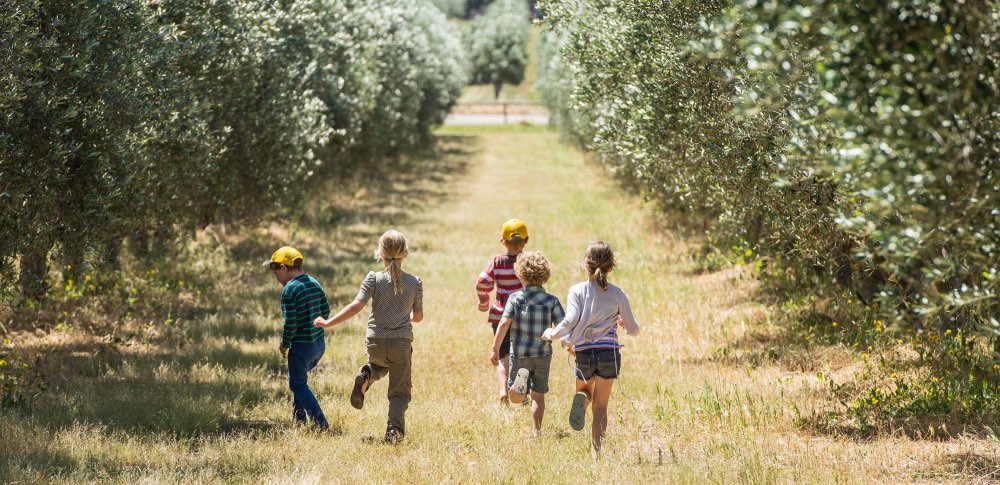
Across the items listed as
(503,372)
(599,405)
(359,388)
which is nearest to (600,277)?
(599,405)

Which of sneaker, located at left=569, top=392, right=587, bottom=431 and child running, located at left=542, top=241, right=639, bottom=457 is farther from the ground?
child running, located at left=542, top=241, right=639, bottom=457

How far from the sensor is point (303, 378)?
865 cm

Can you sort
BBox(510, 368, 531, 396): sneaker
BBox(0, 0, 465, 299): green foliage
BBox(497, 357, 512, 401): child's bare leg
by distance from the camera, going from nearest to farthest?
BBox(510, 368, 531, 396): sneaker, BBox(497, 357, 512, 401): child's bare leg, BBox(0, 0, 465, 299): green foliage

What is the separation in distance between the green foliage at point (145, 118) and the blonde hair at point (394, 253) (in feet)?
13.2

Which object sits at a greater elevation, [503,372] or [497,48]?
[497,48]

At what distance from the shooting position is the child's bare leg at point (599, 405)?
7879 mm

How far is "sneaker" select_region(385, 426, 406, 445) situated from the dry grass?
121 mm

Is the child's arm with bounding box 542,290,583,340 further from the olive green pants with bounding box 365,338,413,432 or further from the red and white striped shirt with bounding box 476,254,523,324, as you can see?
the red and white striped shirt with bounding box 476,254,523,324

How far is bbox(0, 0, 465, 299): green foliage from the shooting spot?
1009 centimetres

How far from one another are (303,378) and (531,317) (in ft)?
6.99

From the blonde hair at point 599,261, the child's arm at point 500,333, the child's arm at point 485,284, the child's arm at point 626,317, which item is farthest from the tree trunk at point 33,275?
the child's arm at point 626,317

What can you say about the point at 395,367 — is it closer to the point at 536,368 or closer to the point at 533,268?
the point at 536,368

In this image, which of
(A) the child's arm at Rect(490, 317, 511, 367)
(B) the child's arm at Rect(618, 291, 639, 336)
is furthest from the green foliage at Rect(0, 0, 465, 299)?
(B) the child's arm at Rect(618, 291, 639, 336)

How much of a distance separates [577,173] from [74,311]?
29.9 metres
